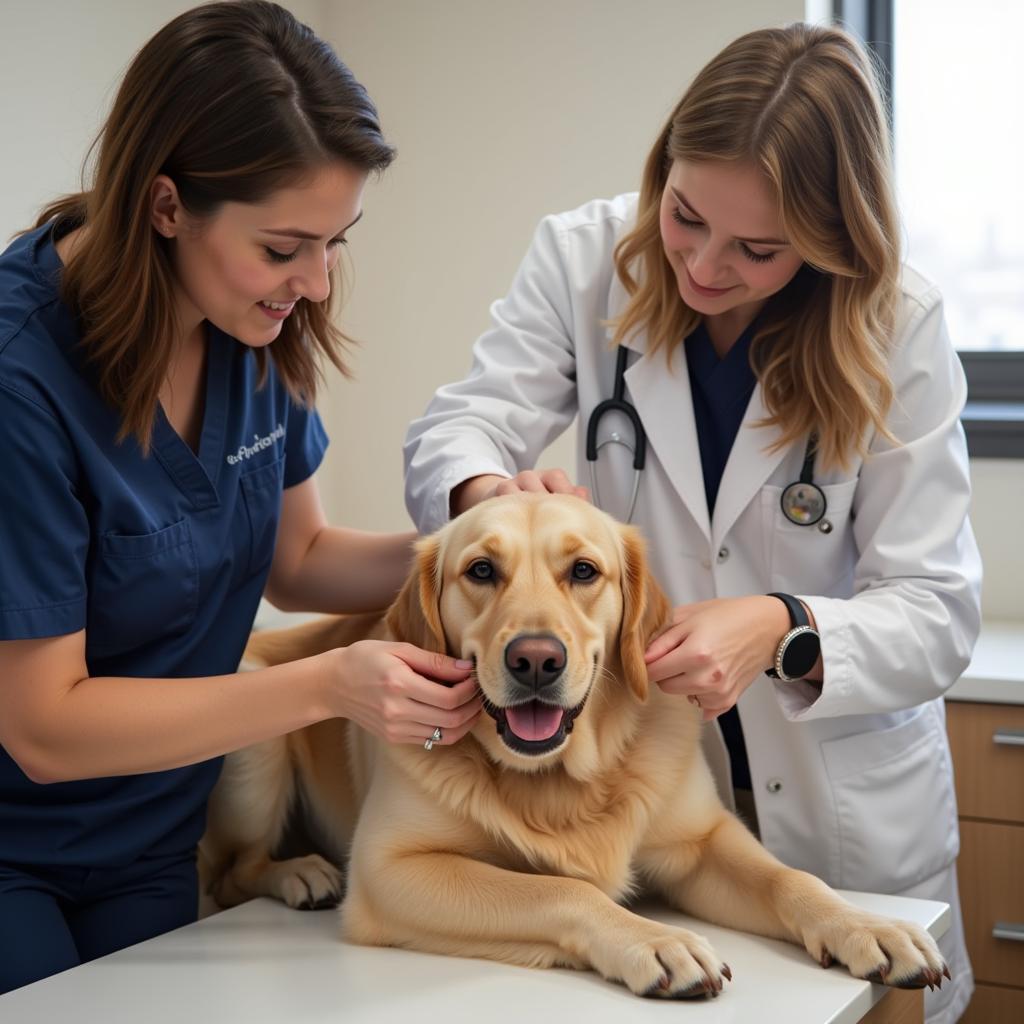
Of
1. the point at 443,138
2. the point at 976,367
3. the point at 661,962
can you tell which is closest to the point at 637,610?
the point at 661,962

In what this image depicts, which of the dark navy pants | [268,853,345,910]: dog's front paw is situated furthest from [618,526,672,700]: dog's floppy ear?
→ the dark navy pants

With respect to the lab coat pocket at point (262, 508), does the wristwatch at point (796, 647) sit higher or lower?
lower

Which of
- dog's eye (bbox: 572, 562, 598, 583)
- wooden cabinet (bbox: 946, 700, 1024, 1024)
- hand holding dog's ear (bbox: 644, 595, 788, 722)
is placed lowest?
wooden cabinet (bbox: 946, 700, 1024, 1024)

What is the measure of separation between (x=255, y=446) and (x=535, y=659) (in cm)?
59

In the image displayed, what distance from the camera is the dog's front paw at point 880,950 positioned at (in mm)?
1226

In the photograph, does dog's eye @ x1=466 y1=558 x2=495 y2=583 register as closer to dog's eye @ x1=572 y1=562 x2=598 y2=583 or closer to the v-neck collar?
dog's eye @ x1=572 y1=562 x2=598 y2=583

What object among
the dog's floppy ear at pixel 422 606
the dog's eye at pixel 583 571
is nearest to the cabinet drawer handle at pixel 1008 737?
the dog's eye at pixel 583 571

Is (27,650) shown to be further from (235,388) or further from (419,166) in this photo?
(419,166)

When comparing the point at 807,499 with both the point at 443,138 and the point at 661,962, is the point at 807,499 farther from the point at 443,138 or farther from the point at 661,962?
the point at 443,138

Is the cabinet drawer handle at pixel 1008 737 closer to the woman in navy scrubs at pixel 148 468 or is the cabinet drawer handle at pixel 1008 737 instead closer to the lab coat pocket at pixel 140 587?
the woman in navy scrubs at pixel 148 468

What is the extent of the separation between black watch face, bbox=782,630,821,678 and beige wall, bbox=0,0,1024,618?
5.05 feet

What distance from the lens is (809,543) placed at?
166cm

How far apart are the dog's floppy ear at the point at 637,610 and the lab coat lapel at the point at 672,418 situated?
0.50 ft

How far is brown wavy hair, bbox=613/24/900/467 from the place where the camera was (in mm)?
1494
